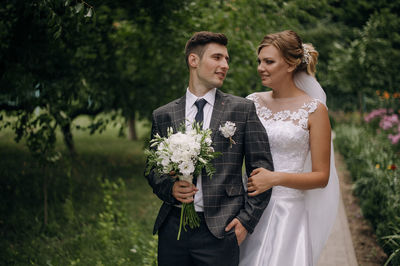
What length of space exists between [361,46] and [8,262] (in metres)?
11.5

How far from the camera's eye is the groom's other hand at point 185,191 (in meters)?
2.25

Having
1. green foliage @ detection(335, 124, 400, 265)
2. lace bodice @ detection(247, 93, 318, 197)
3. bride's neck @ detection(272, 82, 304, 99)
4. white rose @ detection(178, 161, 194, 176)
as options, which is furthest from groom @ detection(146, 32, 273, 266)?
green foliage @ detection(335, 124, 400, 265)

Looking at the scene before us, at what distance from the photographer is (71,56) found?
602 cm

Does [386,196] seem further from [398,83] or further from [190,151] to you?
[398,83]

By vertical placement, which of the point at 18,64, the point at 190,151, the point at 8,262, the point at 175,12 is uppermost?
the point at 175,12

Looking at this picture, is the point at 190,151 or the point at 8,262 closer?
the point at 190,151

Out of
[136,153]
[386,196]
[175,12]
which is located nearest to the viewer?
[386,196]

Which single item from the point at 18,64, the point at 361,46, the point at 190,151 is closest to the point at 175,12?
the point at 18,64

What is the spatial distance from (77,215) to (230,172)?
454cm

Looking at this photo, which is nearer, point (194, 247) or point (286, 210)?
point (194, 247)

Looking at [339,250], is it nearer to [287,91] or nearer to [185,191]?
[287,91]

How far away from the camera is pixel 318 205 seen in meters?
3.00

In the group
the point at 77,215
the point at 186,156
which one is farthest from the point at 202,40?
the point at 77,215

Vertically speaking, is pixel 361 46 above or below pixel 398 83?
above
